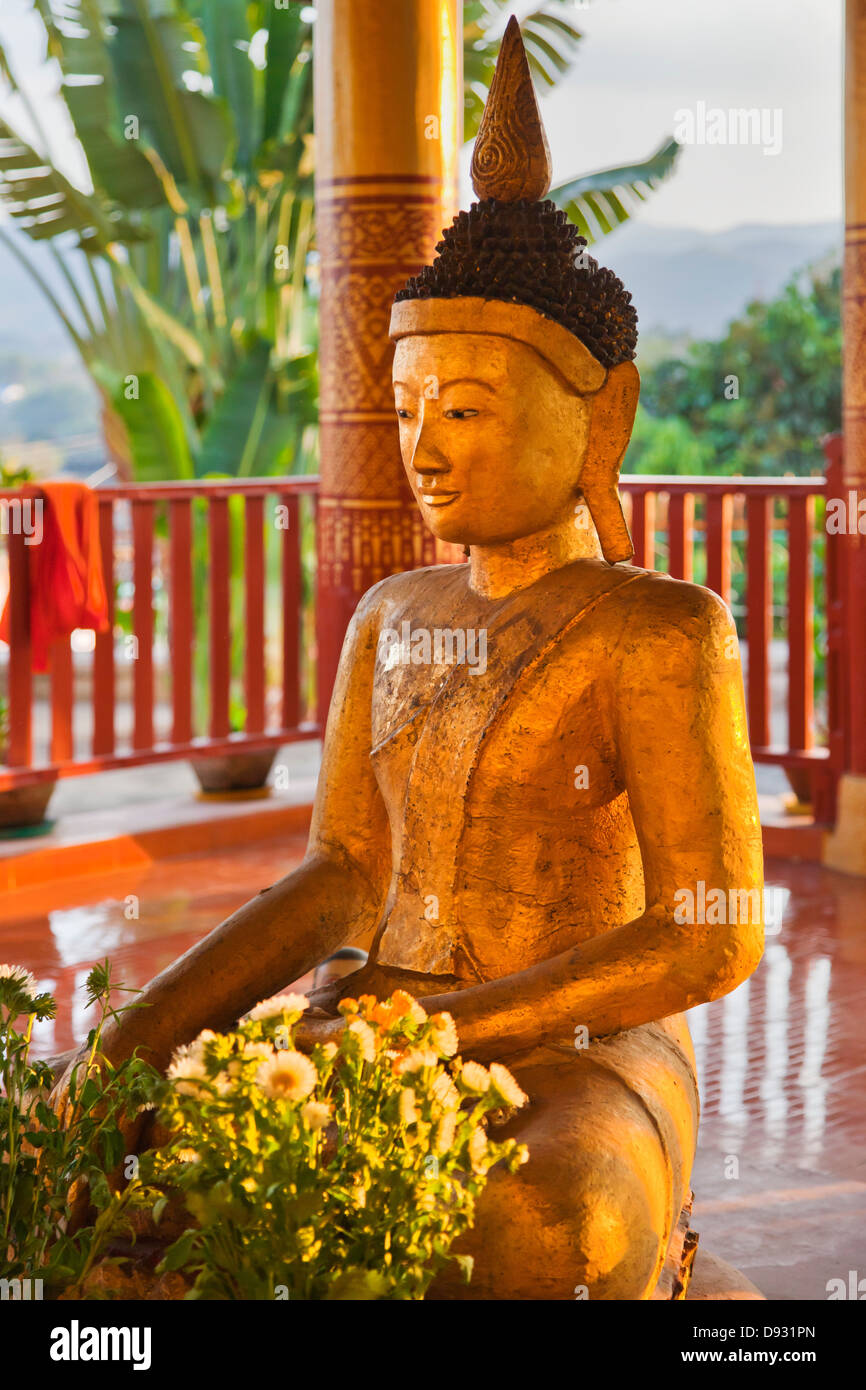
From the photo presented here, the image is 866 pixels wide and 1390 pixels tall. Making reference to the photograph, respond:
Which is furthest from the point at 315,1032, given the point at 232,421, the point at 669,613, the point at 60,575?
the point at 232,421

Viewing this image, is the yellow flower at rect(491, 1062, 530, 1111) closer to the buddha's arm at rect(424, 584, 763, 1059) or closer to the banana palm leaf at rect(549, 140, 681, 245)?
the buddha's arm at rect(424, 584, 763, 1059)

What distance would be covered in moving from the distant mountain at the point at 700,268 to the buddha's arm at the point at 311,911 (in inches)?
1211

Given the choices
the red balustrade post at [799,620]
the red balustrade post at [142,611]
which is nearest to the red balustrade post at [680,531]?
the red balustrade post at [799,620]

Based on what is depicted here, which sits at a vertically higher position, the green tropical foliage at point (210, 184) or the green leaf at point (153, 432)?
the green tropical foliage at point (210, 184)

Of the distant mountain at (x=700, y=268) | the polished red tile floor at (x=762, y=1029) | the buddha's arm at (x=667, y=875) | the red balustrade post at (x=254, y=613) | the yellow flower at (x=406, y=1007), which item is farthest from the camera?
the distant mountain at (x=700, y=268)

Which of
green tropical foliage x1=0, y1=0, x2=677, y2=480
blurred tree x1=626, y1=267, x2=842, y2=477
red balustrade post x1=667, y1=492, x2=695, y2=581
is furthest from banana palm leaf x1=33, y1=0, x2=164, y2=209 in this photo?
blurred tree x1=626, y1=267, x2=842, y2=477

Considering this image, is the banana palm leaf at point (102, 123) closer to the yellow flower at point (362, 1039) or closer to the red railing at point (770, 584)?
the red railing at point (770, 584)

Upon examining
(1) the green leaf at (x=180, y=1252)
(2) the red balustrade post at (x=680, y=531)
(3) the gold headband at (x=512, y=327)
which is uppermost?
(3) the gold headband at (x=512, y=327)

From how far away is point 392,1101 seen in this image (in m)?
2.15

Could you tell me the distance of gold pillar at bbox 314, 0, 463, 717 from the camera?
5.01 m

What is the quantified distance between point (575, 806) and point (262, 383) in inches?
276

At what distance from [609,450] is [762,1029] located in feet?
8.41

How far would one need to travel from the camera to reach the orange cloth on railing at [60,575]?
6.69 m
